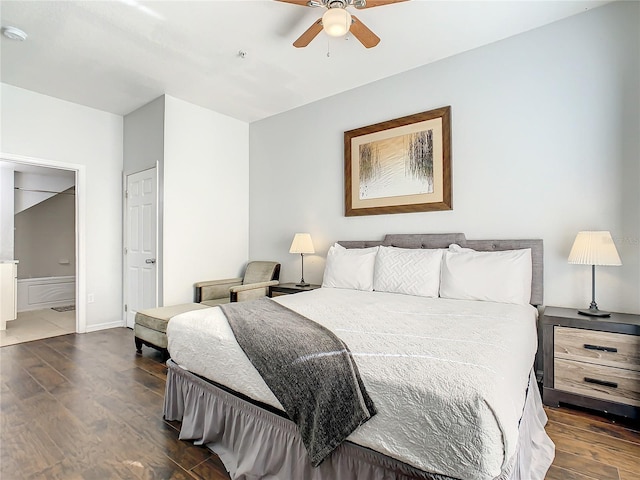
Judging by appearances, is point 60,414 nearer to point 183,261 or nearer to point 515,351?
point 183,261

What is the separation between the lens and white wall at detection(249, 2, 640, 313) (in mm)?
2408

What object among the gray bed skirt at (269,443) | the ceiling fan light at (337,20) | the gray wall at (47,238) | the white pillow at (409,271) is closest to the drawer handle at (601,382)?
the gray bed skirt at (269,443)

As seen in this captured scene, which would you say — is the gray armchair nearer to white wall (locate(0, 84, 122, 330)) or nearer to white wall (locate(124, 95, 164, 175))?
white wall (locate(0, 84, 122, 330))

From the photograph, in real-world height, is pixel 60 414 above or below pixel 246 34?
below

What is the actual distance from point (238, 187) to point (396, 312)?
3.46 metres

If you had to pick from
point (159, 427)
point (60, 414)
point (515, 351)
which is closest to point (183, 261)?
point (60, 414)

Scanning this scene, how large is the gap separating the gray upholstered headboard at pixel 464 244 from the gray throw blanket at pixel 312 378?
183 centimetres

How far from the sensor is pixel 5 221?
504 cm

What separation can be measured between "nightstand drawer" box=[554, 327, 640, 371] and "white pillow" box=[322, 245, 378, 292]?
4.83 feet

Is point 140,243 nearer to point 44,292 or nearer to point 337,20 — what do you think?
point 44,292

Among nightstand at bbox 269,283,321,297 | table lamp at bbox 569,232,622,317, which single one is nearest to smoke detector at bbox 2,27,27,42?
nightstand at bbox 269,283,321,297

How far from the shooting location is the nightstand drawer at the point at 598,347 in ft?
6.79

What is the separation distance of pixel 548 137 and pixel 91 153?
515 centimetres

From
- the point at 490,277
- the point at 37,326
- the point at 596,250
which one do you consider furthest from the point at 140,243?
the point at 596,250
